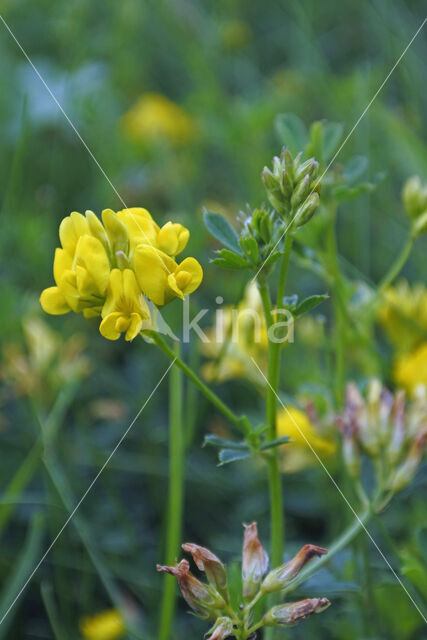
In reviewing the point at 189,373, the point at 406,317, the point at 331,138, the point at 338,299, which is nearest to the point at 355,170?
the point at 331,138

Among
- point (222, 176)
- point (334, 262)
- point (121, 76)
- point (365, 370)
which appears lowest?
point (365, 370)

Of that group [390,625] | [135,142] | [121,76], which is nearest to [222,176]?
[135,142]

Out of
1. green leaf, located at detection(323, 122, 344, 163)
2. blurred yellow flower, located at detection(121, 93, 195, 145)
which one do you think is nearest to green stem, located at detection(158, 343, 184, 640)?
green leaf, located at detection(323, 122, 344, 163)

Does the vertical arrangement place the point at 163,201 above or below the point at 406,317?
above

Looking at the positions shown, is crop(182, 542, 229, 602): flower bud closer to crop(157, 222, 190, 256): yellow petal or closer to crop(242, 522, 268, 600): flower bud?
crop(242, 522, 268, 600): flower bud

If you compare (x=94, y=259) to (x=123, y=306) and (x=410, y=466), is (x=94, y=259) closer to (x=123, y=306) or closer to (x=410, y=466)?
(x=123, y=306)

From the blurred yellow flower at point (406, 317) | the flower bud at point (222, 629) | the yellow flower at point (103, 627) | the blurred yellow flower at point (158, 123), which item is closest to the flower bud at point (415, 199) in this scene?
the blurred yellow flower at point (406, 317)

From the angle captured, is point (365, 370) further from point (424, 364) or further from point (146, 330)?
point (146, 330)
